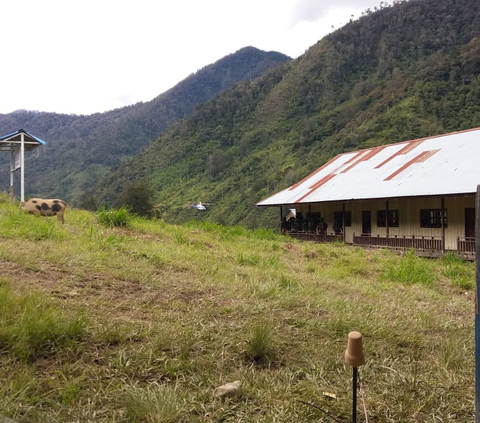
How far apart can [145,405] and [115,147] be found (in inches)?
4950

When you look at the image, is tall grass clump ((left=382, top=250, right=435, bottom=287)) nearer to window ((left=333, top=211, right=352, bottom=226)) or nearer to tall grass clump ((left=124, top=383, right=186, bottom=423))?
tall grass clump ((left=124, top=383, right=186, bottom=423))

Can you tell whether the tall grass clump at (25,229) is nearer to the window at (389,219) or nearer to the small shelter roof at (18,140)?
the small shelter roof at (18,140)

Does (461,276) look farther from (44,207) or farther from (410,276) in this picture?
(44,207)

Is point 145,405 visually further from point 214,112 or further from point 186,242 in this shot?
point 214,112

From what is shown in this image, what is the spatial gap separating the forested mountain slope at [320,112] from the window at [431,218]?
29.6m

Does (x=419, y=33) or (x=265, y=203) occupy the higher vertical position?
(x=419, y=33)

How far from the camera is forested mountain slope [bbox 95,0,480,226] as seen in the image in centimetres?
5447

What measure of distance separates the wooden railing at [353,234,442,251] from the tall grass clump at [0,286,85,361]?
17093mm

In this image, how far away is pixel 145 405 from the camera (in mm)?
2270

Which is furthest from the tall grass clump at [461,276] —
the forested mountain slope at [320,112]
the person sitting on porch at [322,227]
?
the forested mountain slope at [320,112]

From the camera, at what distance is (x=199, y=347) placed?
3174 mm

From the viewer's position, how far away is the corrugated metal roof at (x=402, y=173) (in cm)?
1686

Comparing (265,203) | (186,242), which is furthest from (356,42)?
(186,242)

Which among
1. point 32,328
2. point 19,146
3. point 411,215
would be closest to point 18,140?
point 19,146
